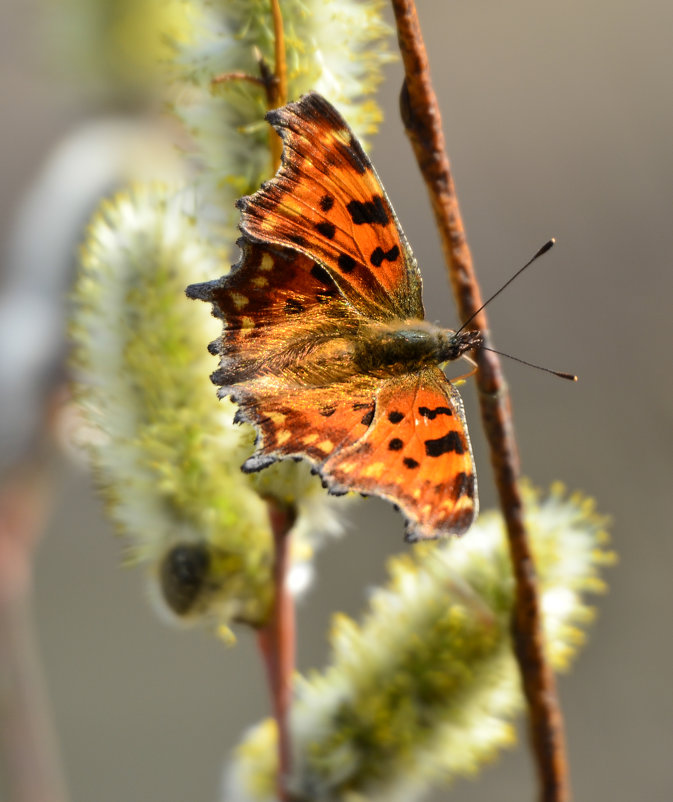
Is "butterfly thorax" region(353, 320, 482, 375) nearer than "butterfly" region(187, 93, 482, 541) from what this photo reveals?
No


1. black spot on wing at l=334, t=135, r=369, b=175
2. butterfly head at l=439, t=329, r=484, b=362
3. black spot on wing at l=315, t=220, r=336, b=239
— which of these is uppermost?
black spot on wing at l=334, t=135, r=369, b=175

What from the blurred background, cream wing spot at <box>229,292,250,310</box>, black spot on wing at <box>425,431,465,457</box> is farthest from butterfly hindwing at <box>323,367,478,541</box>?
the blurred background

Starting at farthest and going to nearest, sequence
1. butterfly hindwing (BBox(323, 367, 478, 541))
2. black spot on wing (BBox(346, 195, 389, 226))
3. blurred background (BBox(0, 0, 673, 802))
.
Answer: blurred background (BBox(0, 0, 673, 802)) → black spot on wing (BBox(346, 195, 389, 226)) → butterfly hindwing (BBox(323, 367, 478, 541))

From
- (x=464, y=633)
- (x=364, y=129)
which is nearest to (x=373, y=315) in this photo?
(x=364, y=129)

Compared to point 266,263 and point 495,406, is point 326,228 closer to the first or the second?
point 266,263

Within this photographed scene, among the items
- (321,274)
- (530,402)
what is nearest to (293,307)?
(321,274)

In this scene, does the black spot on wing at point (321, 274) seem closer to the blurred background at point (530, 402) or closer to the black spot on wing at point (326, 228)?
the black spot on wing at point (326, 228)

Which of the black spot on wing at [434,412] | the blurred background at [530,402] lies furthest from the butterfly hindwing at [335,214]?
the blurred background at [530,402]

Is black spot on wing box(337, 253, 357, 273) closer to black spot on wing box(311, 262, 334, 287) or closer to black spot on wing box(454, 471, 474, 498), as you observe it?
black spot on wing box(311, 262, 334, 287)
